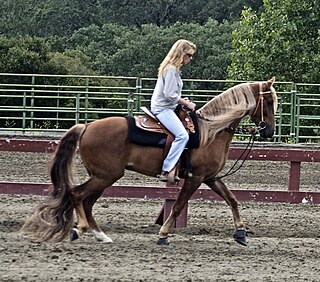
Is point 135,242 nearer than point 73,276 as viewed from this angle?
No

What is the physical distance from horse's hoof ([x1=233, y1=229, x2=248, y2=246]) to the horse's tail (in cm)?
179

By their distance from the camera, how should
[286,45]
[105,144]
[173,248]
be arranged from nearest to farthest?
[173,248] → [105,144] → [286,45]

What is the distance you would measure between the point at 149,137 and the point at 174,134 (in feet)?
0.92

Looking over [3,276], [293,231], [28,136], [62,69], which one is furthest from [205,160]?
[62,69]

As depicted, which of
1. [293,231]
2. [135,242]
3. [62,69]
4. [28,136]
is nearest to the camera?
[135,242]

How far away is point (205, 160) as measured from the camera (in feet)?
34.3

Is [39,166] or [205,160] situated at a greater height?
[205,160]

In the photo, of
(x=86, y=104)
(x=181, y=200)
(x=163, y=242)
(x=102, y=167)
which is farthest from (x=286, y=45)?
(x=163, y=242)

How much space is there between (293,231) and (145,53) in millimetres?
37568

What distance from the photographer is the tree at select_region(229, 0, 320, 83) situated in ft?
100

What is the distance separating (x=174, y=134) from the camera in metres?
10.3

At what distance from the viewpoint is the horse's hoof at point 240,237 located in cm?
1047

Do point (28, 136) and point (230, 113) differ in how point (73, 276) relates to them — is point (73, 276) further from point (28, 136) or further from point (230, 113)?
point (28, 136)

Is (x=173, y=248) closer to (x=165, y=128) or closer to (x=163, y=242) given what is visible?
(x=163, y=242)
